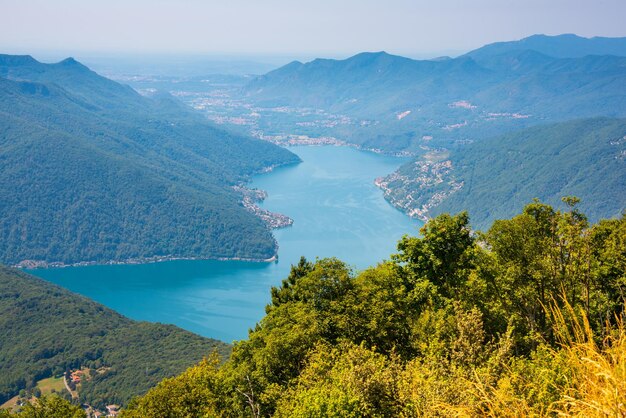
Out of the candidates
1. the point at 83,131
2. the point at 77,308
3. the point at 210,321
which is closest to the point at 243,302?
the point at 210,321

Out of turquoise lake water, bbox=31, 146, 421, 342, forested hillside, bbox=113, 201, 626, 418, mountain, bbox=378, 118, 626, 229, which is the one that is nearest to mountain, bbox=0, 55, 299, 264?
turquoise lake water, bbox=31, 146, 421, 342

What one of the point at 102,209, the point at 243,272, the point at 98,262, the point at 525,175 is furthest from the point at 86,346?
the point at 525,175

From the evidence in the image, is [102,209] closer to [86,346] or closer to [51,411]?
[86,346]

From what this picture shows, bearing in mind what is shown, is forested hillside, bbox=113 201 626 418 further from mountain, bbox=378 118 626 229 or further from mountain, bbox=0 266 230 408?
mountain, bbox=378 118 626 229

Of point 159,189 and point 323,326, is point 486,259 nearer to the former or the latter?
point 323,326

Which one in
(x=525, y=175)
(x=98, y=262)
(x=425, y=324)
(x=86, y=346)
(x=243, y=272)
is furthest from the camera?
(x=525, y=175)

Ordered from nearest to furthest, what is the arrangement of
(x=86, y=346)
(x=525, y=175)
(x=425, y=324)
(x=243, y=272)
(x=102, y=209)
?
1. (x=425, y=324)
2. (x=86, y=346)
3. (x=243, y=272)
4. (x=102, y=209)
5. (x=525, y=175)

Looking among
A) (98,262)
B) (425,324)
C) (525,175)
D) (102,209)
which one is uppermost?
(425,324)
